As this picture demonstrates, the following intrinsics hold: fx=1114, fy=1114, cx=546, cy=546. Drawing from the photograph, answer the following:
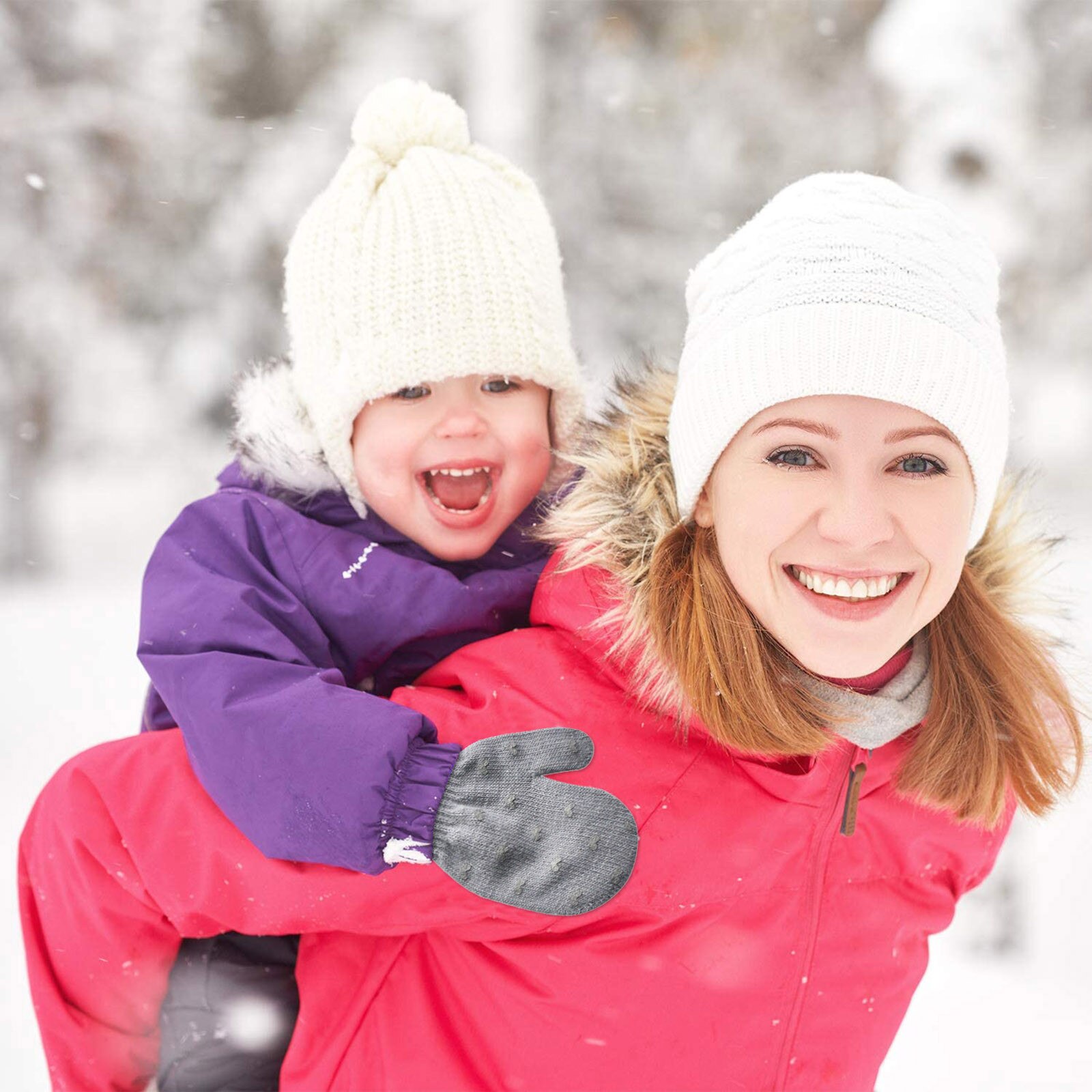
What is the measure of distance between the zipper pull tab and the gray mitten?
15.0 inches

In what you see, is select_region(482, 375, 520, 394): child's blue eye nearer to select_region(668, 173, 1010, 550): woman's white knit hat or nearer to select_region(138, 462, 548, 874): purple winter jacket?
select_region(138, 462, 548, 874): purple winter jacket

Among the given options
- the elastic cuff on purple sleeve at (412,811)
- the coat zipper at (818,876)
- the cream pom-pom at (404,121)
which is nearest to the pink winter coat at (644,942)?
the coat zipper at (818,876)

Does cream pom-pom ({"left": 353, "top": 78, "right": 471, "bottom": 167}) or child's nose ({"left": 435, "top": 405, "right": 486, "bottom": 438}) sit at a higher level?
cream pom-pom ({"left": 353, "top": 78, "right": 471, "bottom": 167})

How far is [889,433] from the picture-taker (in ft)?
5.57

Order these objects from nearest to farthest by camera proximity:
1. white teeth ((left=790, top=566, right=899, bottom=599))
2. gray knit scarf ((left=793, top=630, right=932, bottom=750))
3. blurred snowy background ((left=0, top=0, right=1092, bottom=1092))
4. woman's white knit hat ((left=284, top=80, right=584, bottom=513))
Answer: white teeth ((left=790, top=566, right=899, bottom=599)) < gray knit scarf ((left=793, top=630, right=932, bottom=750)) < woman's white knit hat ((left=284, top=80, right=584, bottom=513)) < blurred snowy background ((left=0, top=0, right=1092, bottom=1092))

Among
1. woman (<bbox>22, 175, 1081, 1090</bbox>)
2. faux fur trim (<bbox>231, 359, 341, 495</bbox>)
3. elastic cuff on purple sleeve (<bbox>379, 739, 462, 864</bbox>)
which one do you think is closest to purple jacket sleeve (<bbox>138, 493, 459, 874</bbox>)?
elastic cuff on purple sleeve (<bbox>379, 739, 462, 864</bbox>)

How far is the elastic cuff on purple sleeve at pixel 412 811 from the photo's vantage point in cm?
172

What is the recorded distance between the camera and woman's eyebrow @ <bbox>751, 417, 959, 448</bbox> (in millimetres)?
1704

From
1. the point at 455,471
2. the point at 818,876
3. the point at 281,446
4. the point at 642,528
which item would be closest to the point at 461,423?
the point at 455,471

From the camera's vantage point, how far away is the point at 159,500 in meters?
11.6

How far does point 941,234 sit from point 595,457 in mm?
707

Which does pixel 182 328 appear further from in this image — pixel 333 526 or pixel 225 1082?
pixel 225 1082

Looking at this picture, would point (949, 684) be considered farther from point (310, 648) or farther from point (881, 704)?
point (310, 648)

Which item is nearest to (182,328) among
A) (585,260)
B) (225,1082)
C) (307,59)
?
(307,59)
